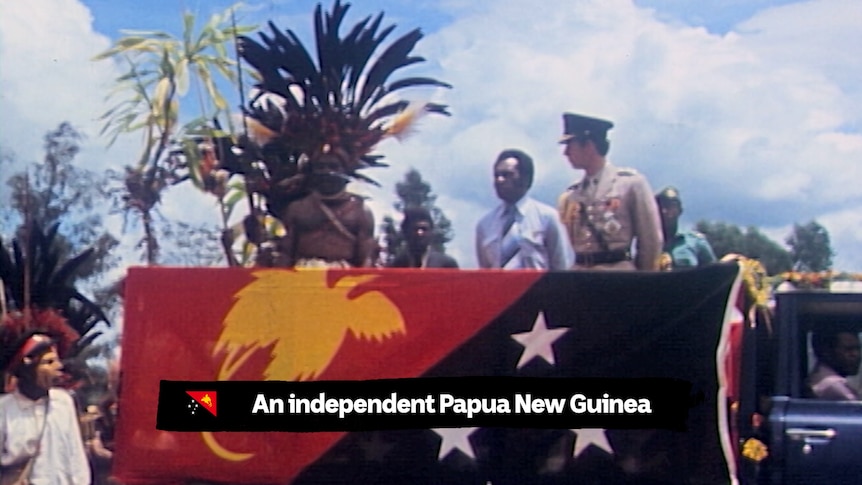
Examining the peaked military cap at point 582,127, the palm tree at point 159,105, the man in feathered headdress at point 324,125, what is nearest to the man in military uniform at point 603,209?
the peaked military cap at point 582,127

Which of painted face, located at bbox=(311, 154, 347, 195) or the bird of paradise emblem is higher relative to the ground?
painted face, located at bbox=(311, 154, 347, 195)

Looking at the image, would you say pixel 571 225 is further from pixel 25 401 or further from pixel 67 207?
pixel 25 401

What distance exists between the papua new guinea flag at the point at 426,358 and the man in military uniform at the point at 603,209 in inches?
3.0

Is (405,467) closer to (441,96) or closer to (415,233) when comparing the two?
(415,233)

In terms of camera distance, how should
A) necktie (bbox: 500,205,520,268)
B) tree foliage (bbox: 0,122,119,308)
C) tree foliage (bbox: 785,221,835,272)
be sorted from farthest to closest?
tree foliage (bbox: 0,122,119,308)
necktie (bbox: 500,205,520,268)
tree foliage (bbox: 785,221,835,272)

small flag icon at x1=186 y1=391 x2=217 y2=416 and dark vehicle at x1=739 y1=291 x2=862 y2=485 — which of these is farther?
small flag icon at x1=186 y1=391 x2=217 y2=416

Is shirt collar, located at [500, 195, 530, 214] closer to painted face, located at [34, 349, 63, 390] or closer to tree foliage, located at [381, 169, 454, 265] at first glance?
tree foliage, located at [381, 169, 454, 265]

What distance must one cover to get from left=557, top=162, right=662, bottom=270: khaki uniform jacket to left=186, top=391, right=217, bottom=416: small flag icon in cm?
138

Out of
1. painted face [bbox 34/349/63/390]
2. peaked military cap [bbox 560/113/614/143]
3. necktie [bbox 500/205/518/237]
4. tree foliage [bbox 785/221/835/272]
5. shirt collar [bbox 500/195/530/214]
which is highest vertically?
peaked military cap [bbox 560/113/614/143]

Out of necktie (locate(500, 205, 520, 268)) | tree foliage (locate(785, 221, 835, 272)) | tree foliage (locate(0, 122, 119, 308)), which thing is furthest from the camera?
tree foliage (locate(0, 122, 119, 308))

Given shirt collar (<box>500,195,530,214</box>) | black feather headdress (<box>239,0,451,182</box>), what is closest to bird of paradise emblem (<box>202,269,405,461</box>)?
black feather headdress (<box>239,0,451,182</box>)

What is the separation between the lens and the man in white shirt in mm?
4262

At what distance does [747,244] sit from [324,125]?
1.50m

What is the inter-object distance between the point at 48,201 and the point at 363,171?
3.68 ft
